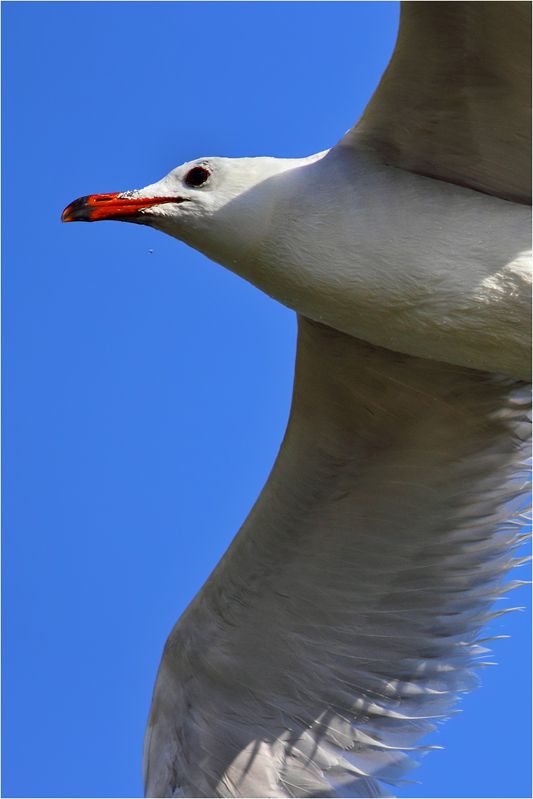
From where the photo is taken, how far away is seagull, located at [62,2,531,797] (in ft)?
18.4

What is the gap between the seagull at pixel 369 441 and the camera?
5.60 metres

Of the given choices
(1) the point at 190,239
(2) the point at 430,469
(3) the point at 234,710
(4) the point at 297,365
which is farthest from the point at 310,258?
(3) the point at 234,710

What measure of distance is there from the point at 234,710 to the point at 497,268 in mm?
2301

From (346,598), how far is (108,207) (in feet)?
6.61

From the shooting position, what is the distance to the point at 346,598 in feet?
22.3

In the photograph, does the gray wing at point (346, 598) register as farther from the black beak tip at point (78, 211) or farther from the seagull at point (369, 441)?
the black beak tip at point (78, 211)

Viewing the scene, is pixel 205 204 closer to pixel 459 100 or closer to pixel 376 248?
pixel 376 248

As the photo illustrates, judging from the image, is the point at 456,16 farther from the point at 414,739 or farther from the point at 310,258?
the point at 414,739

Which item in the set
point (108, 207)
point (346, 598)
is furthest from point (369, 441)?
point (108, 207)

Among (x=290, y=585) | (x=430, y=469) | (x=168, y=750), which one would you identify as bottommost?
(x=168, y=750)

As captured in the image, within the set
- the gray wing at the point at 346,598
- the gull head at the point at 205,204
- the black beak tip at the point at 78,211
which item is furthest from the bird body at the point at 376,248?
the gray wing at the point at 346,598

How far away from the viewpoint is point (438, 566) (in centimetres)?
671

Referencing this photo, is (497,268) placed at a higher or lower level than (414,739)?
higher

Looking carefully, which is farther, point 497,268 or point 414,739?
point 414,739
